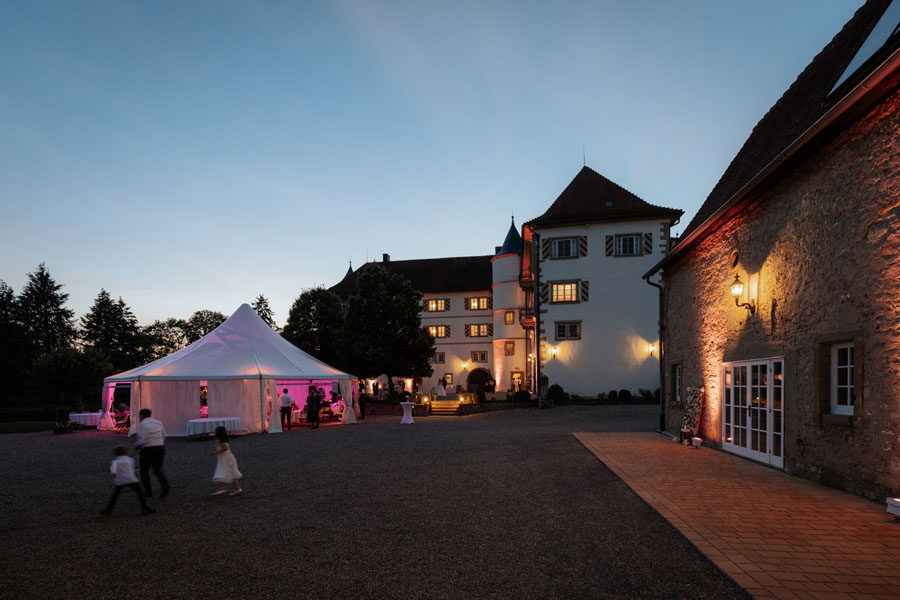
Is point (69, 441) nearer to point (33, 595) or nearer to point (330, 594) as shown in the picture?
point (33, 595)

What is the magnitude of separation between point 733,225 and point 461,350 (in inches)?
1332

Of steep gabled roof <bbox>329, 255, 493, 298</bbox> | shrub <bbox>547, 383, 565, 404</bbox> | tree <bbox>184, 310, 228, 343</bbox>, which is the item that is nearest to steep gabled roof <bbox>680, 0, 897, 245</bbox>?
shrub <bbox>547, 383, 565, 404</bbox>

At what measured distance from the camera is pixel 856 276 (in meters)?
6.63

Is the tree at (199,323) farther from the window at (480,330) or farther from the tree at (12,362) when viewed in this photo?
the window at (480,330)

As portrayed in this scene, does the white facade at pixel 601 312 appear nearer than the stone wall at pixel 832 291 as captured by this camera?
No

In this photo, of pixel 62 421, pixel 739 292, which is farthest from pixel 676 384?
pixel 62 421

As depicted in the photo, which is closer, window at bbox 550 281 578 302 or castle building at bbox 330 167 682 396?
castle building at bbox 330 167 682 396

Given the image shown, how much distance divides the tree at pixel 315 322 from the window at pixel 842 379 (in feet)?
101

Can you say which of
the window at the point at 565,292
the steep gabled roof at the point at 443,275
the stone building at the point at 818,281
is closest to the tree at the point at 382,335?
the window at the point at 565,292

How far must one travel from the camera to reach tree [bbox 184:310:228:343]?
77.7 m

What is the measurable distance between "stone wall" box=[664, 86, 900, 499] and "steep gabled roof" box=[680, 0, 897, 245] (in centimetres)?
72

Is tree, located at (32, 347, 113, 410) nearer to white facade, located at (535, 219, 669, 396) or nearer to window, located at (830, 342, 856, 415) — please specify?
white facade, located at (535, 219, 669, 396)

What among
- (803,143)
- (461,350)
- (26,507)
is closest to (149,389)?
(26,507)

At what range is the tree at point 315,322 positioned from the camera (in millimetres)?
35656
